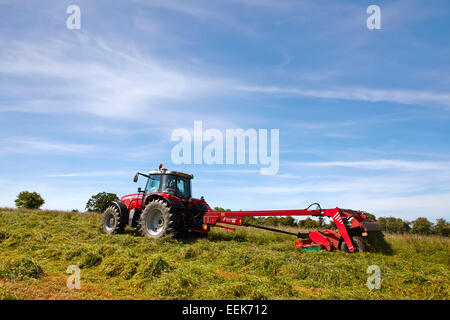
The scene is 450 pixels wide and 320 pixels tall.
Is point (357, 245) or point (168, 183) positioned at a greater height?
point (168, 183)

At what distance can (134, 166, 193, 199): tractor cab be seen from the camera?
1114 cm

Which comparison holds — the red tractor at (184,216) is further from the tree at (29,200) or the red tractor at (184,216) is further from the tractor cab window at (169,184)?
the tree at (29,200)

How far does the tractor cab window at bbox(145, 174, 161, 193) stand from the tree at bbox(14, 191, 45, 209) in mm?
42287

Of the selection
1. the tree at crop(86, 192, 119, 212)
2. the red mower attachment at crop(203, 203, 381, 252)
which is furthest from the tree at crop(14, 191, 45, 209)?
the red mower attachment at crop(203, 203, 381, 252)

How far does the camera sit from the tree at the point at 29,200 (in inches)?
1778

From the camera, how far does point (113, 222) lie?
1207 centimetres

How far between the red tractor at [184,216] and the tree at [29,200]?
1612 inches

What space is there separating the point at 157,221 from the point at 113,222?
244 centimetres

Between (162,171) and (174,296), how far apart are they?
22.8 feet

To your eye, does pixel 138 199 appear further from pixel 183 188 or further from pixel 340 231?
pixel 340 231

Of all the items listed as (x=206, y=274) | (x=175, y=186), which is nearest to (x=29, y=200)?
(x=175, y=186)

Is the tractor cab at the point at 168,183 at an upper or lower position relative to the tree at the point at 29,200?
upper

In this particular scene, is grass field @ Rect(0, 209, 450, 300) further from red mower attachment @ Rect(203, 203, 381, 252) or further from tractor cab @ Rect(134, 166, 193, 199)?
tractor cab @ Rect(134, 166, 193, 199)

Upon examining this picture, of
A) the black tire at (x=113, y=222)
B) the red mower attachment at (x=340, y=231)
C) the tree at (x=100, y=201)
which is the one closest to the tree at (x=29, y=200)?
the tree at (x=100, y=201)
